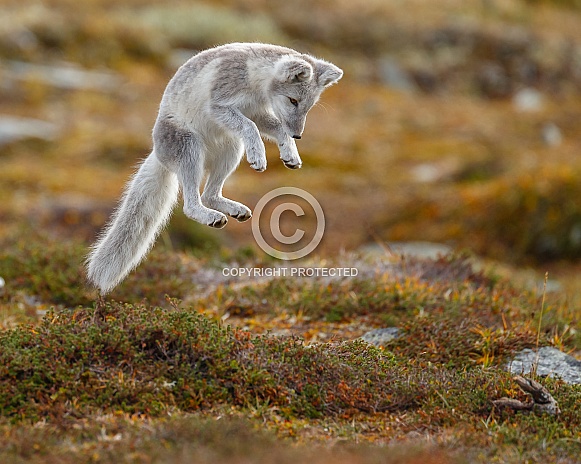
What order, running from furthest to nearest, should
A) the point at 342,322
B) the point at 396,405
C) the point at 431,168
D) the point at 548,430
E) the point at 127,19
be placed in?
the point at 127,19
the point at 431,168
the point at 342,322
the point at 396,405
the point at 548,430

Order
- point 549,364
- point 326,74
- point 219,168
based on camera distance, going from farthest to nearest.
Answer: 1. point 549,364
2. point 219,168
3. point 326,74

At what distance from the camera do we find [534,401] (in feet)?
22.4

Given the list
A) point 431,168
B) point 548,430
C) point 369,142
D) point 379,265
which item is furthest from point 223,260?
point 369,142

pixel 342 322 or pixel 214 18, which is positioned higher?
pixel 214 18

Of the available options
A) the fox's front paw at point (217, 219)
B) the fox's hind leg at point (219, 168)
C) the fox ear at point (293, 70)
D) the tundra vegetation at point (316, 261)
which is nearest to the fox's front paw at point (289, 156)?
the fox ear at point (293, 70)

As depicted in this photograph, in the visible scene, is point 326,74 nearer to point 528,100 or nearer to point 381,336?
point 381,336

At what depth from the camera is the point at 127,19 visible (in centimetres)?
3619

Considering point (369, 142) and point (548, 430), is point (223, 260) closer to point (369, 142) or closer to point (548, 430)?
point (548, 430)

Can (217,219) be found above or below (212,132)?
below

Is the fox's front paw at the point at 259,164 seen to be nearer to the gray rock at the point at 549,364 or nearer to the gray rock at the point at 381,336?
the gray rock at the point at 381,336

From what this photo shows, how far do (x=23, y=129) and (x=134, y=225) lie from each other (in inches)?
754

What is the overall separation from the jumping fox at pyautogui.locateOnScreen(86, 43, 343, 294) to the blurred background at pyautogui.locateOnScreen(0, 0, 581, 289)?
1024 millimetres

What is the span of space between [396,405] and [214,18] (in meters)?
33.5

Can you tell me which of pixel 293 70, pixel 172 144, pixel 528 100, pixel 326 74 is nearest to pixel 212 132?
pixel 172 144
